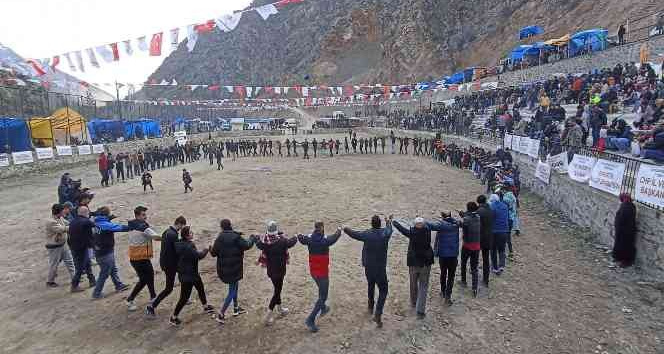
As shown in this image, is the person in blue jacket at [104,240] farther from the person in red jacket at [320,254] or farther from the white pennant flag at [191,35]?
the white pennant flag at [191,35]

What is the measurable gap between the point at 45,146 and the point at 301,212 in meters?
23.9

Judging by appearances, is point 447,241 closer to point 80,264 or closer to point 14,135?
point 80,264

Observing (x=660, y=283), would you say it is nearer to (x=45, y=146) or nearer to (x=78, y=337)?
(x=78, y=337)

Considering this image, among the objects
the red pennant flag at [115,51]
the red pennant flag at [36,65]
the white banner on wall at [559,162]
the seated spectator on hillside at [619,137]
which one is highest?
the red pennant flag at [115,51]

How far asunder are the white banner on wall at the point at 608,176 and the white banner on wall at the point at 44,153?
28.2 meters

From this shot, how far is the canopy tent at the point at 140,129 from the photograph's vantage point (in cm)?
3506

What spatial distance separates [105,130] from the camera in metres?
33.1

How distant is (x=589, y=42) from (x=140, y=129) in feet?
126

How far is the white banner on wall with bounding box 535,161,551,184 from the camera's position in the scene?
41.8 ft

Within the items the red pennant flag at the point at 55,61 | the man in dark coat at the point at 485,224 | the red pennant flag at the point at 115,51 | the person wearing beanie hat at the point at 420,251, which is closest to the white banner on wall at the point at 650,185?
the man in dark coat at the point at 485,224

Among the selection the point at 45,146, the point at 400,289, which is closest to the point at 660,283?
the point at 400,289

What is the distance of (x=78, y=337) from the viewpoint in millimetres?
5570

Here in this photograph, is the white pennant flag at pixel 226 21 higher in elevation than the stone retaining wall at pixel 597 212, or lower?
higher

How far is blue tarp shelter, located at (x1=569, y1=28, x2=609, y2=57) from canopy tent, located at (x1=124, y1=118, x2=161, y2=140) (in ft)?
123
